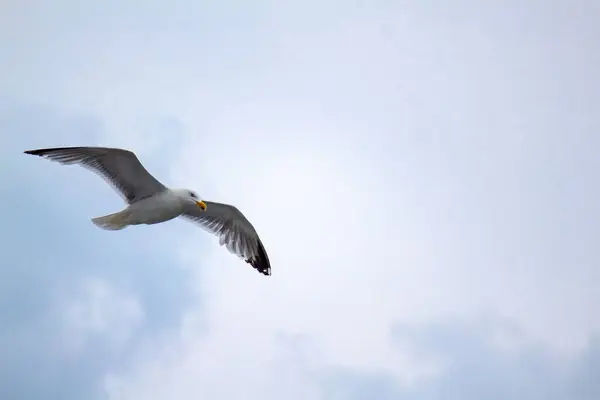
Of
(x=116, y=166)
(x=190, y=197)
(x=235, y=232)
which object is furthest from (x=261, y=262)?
(x=116, y=166)

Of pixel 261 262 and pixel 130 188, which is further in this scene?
pixel 261 262

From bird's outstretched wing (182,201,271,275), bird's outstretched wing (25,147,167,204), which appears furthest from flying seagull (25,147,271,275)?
bird's outstretched wing (182,201,271,275)

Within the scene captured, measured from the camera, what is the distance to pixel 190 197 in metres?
16.1

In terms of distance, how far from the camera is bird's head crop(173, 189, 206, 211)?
1603 centimetres

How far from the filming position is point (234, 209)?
1767cm

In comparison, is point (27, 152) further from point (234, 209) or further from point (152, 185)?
point (234, 209)

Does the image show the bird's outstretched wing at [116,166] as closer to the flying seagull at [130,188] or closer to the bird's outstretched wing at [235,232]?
the flying seagull at [130,188]

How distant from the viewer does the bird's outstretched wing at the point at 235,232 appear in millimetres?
17969

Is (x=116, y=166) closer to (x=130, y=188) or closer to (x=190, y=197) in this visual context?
(x=130, y=188)

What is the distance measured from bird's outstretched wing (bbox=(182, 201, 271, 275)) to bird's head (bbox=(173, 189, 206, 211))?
5.08ft

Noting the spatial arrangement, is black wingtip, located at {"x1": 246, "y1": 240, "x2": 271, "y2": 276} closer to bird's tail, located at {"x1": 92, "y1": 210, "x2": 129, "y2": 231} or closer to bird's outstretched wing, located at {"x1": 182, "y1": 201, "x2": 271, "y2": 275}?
bird's outstretched wing, located at {"x1": 182, "y1": 201, "x2": 271, "y2": 275}

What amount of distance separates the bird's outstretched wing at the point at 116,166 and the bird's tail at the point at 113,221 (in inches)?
17.3

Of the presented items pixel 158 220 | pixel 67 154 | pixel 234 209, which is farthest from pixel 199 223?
pixel 67 154

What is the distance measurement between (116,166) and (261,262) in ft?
12.8
